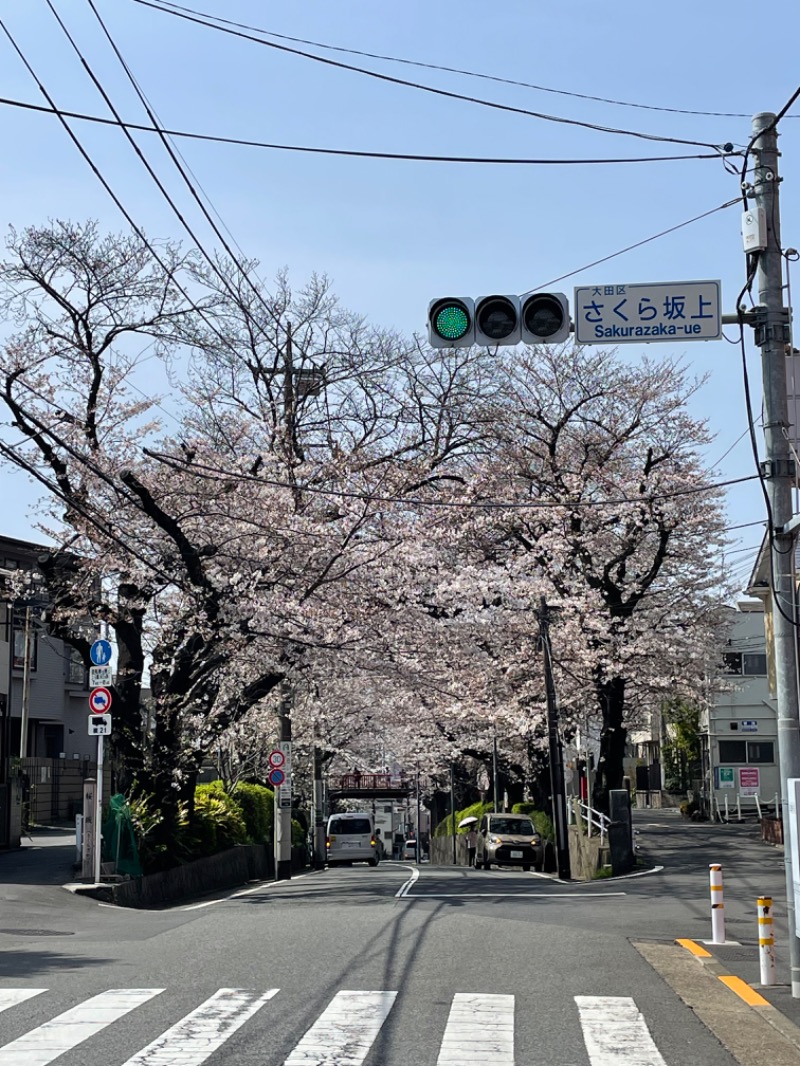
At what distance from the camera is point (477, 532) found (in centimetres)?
3306

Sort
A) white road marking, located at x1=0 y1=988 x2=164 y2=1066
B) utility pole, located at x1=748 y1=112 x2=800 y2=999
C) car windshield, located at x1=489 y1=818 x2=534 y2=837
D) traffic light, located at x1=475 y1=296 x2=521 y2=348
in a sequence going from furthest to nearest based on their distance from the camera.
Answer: car windshield, located at x1=489 y1=818 x2=534 y2=837 < utility pole, located at x1=748 y1=112 x2=800 y2=999 < traffic light, located at x1=475 y1=296 x2=521 y2=348 < white road marking, located at x1=0 y1=988 x2=164 y2=1066

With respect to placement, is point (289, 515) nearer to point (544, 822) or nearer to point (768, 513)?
point (768, 513)

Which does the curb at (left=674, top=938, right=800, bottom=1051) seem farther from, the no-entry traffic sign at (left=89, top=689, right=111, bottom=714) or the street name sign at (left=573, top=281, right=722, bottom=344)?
the no-entry traffic sign at (left=89, top=689, right=111, bottom=714)

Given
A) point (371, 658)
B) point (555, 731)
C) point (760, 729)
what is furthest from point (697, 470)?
point (760, 729)

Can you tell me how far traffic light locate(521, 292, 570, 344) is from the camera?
34.3 feet

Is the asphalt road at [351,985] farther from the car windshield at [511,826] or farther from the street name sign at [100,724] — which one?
the car windshield at [511,826]

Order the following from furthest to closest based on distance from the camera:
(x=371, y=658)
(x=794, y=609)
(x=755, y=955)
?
(x=371, y=658) < (x=755, y=955) < (x=794, y=609)

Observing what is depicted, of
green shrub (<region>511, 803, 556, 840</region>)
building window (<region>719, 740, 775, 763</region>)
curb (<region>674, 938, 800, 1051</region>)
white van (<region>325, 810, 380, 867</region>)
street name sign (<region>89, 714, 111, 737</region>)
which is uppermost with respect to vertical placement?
street name sign (<region>89, 714, 111, 737</region>)

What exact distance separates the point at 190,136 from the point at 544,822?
97.2 feet

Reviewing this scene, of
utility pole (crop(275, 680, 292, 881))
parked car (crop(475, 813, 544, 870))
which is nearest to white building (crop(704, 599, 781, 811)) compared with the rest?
parked car (crop(475, 813, 544, 870))

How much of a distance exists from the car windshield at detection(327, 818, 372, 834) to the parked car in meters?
9.88

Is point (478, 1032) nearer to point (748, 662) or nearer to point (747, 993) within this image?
point (747, 993)

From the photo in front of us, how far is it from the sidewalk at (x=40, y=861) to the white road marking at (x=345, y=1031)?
36.8ft

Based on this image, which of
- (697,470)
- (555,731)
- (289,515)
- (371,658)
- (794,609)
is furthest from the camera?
(697,470)
